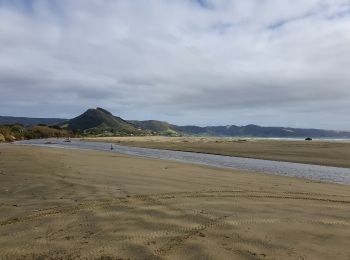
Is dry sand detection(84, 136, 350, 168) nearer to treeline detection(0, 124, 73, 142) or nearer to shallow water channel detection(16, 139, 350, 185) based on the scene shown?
shallow water channel detection(16, 139, 350, 185)

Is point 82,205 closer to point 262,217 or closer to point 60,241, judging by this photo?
point 60,241

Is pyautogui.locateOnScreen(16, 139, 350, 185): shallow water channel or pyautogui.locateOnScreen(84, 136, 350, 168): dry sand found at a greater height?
pyautogui.locateOnScreen(84, 136, 350, 168): dry sand

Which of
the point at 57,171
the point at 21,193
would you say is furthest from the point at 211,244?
the point at 57,171

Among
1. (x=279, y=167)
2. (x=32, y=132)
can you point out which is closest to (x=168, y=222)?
(x=279, y=167)

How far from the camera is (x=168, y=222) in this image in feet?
26.4

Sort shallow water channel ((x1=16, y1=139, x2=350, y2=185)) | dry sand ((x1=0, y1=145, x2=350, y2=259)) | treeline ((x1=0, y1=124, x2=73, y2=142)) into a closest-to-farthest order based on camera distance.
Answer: dry sand ((x1=0, y1=145, x2=350, y2=259))
shallow water channel ((x1=16, y1=139, x2=350, y2=185))
treeline ((x1=0, y1=124, x2=73, y2=142))

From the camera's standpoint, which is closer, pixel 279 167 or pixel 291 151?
pixel 279 167

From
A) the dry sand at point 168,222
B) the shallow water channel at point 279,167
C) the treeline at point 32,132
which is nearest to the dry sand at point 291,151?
the shallow water channel at point 279,167

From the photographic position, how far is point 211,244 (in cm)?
655

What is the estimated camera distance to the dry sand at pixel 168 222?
6277 mm

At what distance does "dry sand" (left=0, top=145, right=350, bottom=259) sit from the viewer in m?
6.28

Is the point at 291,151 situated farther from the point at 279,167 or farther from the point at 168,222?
the point at 168,222

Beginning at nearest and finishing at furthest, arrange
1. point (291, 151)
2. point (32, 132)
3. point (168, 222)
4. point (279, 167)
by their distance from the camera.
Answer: point (168, 222), point (279, 167), point (291, 151), point (32, 132)

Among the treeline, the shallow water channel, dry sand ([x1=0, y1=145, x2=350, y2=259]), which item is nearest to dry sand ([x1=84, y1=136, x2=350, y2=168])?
the shallow water channel
